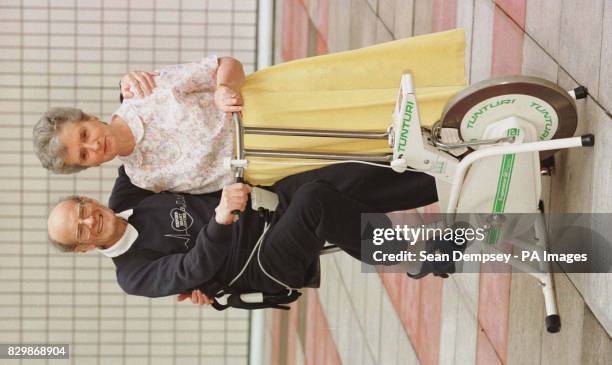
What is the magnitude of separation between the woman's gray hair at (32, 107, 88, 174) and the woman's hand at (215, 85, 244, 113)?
→ 432mm

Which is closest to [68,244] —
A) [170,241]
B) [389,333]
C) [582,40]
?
[170,241]

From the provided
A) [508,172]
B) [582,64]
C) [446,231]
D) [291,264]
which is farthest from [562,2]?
[291,264]

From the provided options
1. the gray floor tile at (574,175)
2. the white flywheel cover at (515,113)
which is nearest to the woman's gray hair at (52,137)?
the white flywheel cover at (515,113)

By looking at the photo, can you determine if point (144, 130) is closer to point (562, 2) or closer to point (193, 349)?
point (562, 2)

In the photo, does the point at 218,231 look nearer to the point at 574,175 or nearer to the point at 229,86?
the point at 229,86

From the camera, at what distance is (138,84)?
280cm

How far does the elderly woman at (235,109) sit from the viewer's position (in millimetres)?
2680

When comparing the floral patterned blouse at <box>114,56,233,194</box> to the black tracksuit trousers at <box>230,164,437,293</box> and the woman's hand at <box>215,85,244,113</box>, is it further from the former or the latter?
the black tracksuit trousers at <box>230,164,437,293</box>

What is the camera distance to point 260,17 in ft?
23.6

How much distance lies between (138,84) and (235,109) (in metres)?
0.38

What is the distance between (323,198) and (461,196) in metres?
0.43

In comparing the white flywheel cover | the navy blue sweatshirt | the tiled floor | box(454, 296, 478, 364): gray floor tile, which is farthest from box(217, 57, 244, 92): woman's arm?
box(454, 296, 478, 364): gray floor tile

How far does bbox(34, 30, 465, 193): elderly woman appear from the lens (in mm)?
2680

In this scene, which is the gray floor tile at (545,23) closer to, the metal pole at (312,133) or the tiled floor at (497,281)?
the tiled floor at (497,281)
